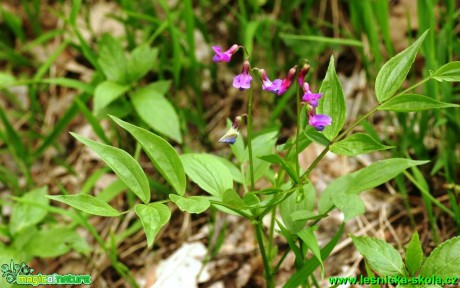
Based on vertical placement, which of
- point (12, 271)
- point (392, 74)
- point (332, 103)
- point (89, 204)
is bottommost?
point (12, 271)

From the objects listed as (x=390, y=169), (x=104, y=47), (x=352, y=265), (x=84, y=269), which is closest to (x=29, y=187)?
(x=84, y=269)

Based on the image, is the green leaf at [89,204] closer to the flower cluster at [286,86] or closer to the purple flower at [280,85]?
the flower cluster at [286,86]

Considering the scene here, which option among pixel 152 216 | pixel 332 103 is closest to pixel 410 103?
pixel 332 103

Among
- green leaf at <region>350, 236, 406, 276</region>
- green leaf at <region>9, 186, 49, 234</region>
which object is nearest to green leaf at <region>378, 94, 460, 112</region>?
green leaf at <region>350, 236, 406, 276</region>

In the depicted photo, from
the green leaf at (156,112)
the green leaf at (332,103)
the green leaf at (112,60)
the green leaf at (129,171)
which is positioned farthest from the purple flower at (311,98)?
the green leaf at (112,60)

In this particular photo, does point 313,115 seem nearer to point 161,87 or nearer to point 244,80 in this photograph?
point 244,80

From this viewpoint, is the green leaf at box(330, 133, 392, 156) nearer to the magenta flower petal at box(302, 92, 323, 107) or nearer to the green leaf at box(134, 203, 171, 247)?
the magenta flower petal at box(302, 92, 323, 107)
